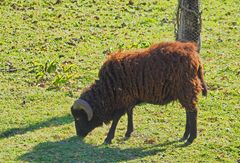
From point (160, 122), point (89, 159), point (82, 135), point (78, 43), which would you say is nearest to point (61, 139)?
point (82, 135)

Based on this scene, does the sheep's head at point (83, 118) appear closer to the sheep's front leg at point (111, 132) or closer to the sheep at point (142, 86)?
the sheep at point (142, 86)

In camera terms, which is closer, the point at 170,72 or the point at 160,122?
the point at 170,72

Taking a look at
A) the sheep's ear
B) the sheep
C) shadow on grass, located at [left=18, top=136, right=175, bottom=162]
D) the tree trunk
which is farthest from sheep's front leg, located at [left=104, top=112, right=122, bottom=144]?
the tree trunk

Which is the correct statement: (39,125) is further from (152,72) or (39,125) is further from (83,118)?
(152,72)

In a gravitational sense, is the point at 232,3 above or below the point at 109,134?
above

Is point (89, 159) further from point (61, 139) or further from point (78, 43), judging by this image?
point (78, 43)

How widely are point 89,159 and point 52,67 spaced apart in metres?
4.06

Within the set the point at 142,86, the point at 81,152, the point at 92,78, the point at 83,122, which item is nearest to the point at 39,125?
the point at 83,122

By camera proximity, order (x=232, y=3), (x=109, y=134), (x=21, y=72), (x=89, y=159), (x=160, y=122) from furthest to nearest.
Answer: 1. (x=232, y=3)
2. (x=21, y=72)
3. (x=160, y=122)
4. (x=109, y=134)
5. (x=89, y=159)

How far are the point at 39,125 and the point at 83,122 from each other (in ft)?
3.51

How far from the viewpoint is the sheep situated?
9.20 metres

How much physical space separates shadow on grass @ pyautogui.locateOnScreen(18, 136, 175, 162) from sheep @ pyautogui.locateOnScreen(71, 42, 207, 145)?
0.32m

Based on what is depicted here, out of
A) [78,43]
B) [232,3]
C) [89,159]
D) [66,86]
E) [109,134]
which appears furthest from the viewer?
[232,3]

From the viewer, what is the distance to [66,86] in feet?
39.4
